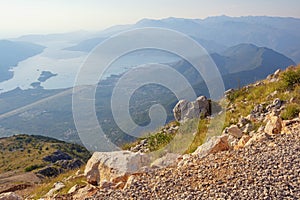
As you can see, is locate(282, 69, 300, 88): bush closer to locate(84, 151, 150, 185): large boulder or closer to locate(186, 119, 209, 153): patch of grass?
locate(186, 119, 209, 153): patch of grass

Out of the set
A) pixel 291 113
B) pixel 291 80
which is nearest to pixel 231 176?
pixel 291 113

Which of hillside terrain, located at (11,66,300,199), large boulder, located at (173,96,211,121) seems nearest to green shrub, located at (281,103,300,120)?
hillside terrain, located at (11,66,300,199)

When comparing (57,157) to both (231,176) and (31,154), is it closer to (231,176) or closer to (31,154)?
(31,154)

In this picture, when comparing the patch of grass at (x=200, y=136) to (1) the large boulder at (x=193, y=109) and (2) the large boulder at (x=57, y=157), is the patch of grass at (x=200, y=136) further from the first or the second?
(2) the large boulder at (x=57, y=157)

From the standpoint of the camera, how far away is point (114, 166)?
9539 mm

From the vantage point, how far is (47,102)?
596ft

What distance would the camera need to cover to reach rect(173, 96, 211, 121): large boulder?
1771cm

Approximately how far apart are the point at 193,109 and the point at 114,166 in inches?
357

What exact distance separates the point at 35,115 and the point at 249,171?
168 m

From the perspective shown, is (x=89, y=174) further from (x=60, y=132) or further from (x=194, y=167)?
(x=60, y=132)

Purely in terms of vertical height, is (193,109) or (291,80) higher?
(291,80)

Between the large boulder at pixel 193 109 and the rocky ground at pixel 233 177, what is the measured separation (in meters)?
8.94

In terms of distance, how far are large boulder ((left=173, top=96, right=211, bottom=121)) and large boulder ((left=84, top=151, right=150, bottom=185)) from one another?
8.01 metres

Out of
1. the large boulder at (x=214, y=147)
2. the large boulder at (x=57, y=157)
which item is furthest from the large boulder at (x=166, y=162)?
the large boulder at (x=57, y=157)
